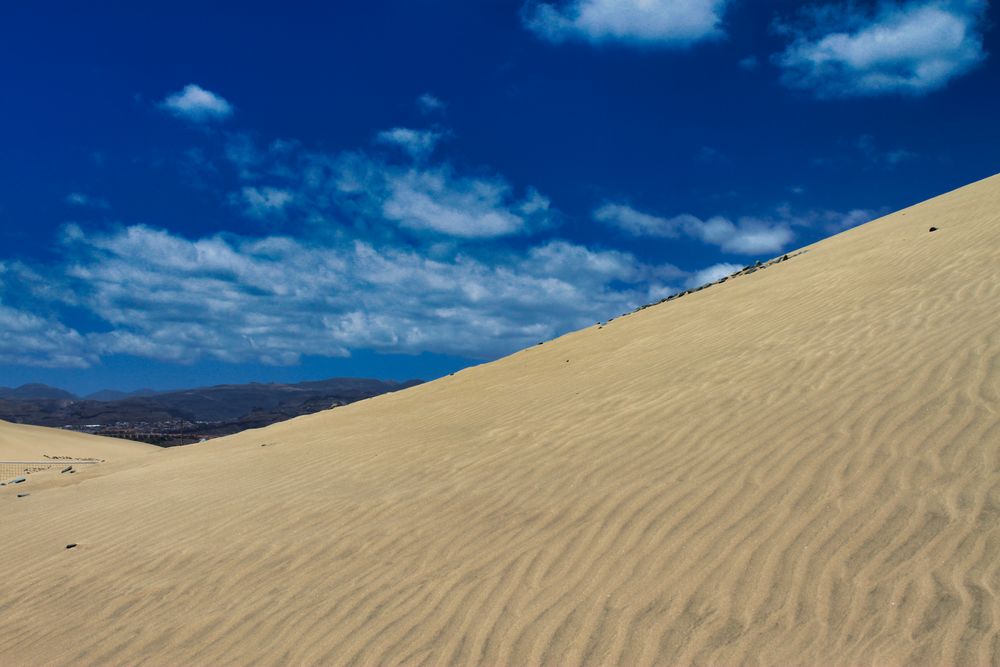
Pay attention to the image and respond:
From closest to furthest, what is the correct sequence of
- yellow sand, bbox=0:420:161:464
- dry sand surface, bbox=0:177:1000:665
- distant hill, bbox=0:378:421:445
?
dry sand surface, bbox=0:177:1000:665 → yellow sand, bbox=0:420:161:464 → distant hill, bbox=0:378:421:445

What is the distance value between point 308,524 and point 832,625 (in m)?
4.36

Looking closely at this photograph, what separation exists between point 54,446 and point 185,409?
88.5 metres

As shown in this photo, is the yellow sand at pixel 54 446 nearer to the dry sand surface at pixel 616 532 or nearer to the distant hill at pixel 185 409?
the distant hill at pixel 185 409

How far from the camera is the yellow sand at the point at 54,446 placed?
31.1m

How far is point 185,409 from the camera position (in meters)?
117

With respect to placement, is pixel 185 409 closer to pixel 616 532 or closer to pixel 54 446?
pixel 54 446

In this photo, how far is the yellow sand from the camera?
102 ft

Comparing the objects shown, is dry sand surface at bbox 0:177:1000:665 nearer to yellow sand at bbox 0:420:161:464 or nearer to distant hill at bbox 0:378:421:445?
yellow sand at bbox 0:420:161:464

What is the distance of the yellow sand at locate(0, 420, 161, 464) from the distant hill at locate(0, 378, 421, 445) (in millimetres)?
4562

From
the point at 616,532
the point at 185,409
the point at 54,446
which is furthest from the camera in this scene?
the point at 185,409

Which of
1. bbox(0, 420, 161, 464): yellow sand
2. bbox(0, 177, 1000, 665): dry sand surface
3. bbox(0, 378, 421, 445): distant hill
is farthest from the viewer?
bbox(0, 378, 421, 445): distant hill

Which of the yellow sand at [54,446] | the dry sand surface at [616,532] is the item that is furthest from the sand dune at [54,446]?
the dry sand surface at [616,532]

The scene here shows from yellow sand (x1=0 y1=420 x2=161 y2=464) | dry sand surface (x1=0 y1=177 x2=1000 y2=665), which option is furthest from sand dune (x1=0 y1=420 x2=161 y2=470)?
dry sand surface (x1=0 y1=177 x2=1000 y2=665)

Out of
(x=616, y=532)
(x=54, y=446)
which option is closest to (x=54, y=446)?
(x=54, y=446)
